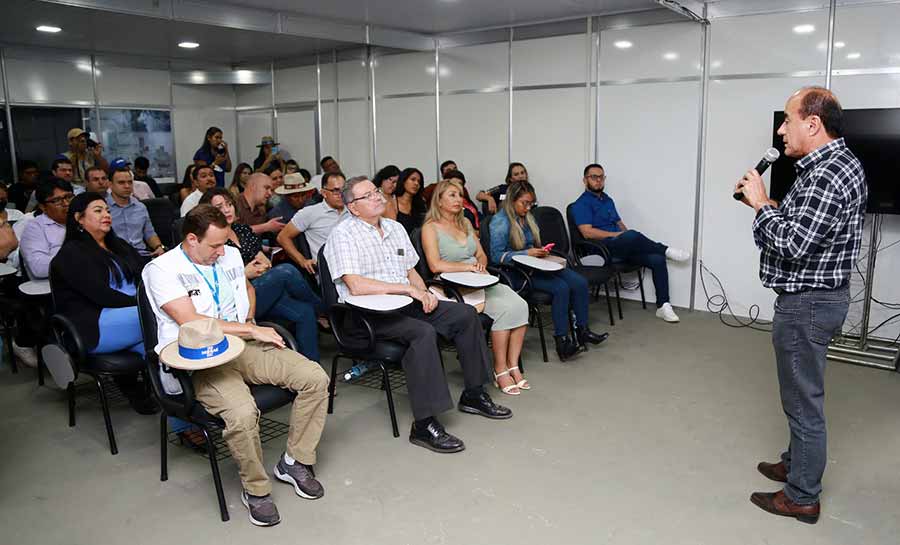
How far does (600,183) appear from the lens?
255 inches

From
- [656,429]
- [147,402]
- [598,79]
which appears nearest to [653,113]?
[598,79]

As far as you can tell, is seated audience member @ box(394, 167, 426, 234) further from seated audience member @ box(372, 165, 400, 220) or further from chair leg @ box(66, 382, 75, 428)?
chair leg @ box(66, 382, 75, 428)

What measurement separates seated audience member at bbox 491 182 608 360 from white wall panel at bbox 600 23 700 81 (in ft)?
7.09

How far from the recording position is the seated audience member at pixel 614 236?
629 centimetres

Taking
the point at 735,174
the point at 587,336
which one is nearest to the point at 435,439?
the point at 587,336

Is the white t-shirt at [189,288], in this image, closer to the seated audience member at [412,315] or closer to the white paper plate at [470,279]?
the seated audience member at [412,315]

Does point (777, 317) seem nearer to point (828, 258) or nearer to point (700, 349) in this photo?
point (828, 258)

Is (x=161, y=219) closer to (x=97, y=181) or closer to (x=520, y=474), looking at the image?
(x=97, y=181)

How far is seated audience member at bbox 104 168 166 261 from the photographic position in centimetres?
505

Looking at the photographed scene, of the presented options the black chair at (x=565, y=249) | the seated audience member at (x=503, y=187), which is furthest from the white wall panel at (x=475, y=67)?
the black chair at (x=565, y=249)

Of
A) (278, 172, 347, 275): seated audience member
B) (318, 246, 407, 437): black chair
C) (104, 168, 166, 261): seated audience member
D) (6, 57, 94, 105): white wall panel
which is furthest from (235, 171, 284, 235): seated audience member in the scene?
(6, 57, 94, 105): white wall panel

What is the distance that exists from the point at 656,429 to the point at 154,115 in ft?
27.8

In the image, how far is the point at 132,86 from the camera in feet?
30.9

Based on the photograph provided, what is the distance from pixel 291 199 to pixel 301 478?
297 centimetres
